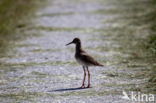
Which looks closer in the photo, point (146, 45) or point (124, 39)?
point (146, 45)

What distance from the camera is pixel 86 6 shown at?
2259 centimetres

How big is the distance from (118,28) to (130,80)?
6.17 metres

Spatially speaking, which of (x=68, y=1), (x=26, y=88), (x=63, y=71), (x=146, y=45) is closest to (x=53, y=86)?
(x=26, y=88)

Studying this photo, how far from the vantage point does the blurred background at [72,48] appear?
1071cm

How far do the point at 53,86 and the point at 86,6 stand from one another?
11.7 m

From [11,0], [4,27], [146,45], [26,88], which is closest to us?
[26,88]

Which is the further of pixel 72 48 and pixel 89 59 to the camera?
pixel 72 48

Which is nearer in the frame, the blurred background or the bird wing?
the blurred background

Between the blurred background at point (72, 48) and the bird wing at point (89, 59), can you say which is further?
the bird wing at point (89, 59)

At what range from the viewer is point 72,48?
15.3 meters

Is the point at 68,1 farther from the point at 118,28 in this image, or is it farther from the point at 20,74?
the point at 20,74

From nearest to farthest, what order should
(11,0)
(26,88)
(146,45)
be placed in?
(26,88) < (146,45) < (11,0)

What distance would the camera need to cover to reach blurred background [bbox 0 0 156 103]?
10.7 metres

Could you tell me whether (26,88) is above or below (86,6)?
below
